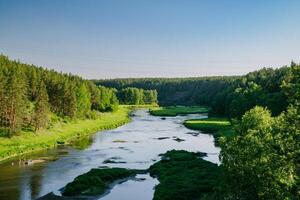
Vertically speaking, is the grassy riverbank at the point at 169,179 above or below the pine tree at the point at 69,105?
below

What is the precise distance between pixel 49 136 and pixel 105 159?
2887 centimetres

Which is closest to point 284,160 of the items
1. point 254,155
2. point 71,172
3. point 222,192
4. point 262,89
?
point 254,155

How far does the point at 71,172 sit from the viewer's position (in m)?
69.9

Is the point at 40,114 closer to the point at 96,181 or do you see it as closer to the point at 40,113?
the point at 40,113

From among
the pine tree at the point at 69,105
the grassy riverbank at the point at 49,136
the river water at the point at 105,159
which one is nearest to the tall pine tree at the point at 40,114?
the grassy riverbank at the point at 49,136

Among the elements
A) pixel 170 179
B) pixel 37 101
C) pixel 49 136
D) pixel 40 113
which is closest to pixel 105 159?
pixel 170 179

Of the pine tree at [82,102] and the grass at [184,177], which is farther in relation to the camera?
the pine tree at [82,102]

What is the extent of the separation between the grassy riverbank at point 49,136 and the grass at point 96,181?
76.6ft

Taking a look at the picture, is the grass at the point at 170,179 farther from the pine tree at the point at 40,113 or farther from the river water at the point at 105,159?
the pine tree at the point at 40,113

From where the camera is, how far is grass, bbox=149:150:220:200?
53.8 metres

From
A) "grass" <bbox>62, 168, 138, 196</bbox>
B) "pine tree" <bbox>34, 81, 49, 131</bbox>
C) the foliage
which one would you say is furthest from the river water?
the foliage

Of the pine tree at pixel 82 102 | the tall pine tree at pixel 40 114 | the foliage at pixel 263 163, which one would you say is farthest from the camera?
the pine tree at pixel 82 102

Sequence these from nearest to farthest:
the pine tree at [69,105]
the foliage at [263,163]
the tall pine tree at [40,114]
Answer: the foliage at [263,163]
the tall pine tree at [40,114]
the pine tree at [69,105]

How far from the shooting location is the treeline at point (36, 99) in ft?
328
